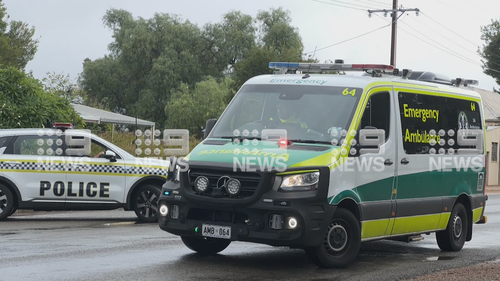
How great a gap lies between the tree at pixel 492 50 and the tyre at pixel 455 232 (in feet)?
175

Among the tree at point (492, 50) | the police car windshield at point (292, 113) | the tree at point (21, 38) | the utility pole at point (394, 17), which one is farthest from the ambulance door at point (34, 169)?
the tree at point (492, 50)

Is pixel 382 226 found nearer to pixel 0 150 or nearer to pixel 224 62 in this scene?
pixel 0 150

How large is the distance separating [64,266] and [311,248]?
2.80m

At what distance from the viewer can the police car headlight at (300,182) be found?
9.45 metres

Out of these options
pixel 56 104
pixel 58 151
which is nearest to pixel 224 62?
pixel 56 104

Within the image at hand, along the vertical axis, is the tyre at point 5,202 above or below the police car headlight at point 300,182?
below

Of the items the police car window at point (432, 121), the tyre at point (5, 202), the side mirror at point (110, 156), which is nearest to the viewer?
the police car window at point (432, 121)

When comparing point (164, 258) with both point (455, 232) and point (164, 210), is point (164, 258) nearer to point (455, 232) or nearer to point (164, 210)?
point (164, 210)

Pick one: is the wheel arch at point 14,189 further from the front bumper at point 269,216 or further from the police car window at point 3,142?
the front bumper at point 269,216

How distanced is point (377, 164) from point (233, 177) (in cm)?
213

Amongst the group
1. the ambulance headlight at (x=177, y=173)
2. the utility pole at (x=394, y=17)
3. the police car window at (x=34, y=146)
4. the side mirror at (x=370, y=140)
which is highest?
the utility pole at (x=394, y=17)

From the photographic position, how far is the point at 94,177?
1565 centimetres

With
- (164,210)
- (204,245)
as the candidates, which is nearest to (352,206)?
(204,245)

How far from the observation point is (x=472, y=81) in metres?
13.7
